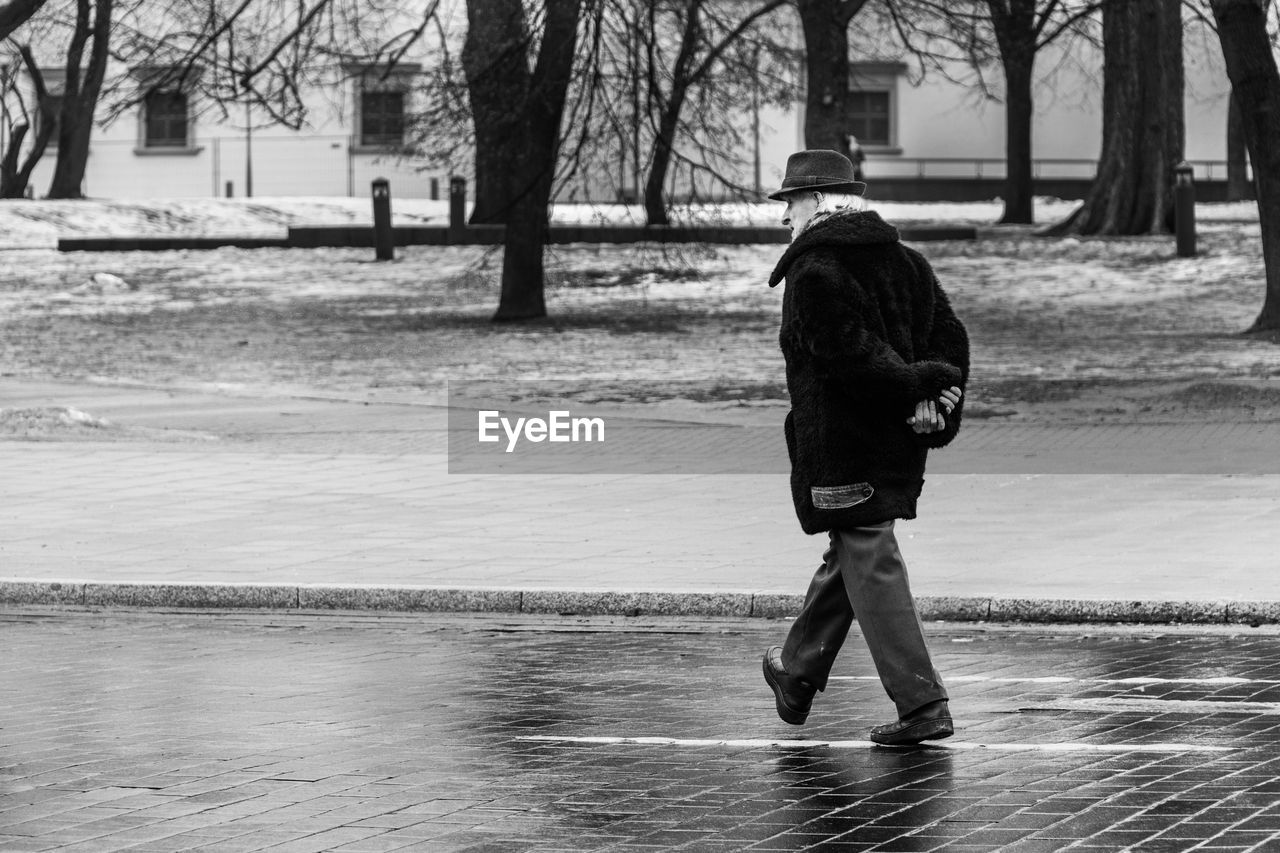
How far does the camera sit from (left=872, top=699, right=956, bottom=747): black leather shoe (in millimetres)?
6262

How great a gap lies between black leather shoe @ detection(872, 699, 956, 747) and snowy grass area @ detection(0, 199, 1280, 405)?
1120cm

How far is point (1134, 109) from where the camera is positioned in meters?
32.5

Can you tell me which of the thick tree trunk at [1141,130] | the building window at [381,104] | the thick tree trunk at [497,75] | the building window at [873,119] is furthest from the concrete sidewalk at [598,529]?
the building window at [873,119]

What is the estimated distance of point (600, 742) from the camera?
647 cm

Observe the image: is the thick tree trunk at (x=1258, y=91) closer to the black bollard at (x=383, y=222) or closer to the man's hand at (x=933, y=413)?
the black bollard at (x=383, y=222)

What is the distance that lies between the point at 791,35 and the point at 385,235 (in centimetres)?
1315

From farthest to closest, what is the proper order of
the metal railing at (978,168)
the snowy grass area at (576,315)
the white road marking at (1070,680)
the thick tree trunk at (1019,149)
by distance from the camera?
the metal railing at (978,168) → the thick tree trunk at (1019,149) → the snowy grass area at (576,315) → the white road marking at (1070,680)

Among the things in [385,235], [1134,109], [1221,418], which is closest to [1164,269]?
[1134,109]

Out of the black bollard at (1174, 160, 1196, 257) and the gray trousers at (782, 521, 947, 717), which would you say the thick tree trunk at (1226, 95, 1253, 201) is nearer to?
the black bollard at (1174, 160, 1196, 257)

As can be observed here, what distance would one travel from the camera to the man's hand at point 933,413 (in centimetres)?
626

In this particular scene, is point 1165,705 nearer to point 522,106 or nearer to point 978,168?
point 522,106

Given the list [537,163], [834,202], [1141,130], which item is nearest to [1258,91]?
[537,163]

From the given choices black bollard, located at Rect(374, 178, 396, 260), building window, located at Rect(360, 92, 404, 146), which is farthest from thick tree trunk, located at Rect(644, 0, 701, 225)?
black bollard, located at Rect(374, 178, 396, 260)

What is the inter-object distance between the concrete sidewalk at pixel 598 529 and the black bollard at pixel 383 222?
53.3 ft
